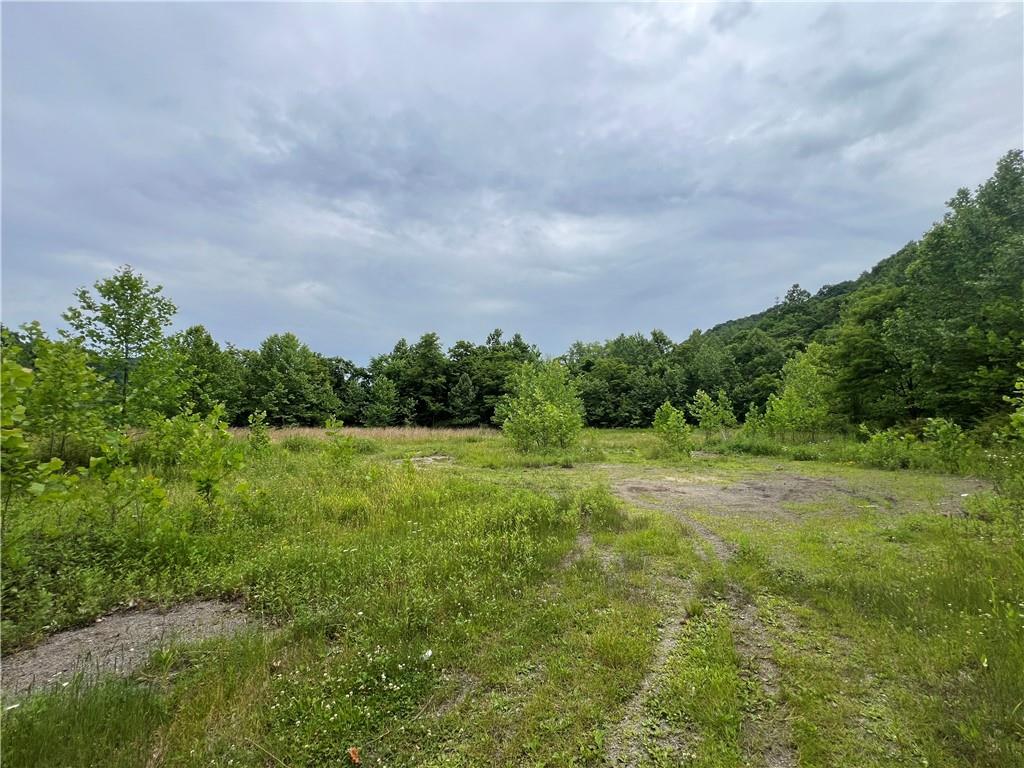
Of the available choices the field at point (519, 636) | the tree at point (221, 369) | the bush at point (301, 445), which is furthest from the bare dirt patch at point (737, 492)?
the tree at point (221, 369)

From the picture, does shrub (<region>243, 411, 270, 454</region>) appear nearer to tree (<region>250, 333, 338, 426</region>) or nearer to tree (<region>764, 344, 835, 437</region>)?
tree (<region>764, 344, 835, 437</region>)

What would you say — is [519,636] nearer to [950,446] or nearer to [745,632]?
[745,632]

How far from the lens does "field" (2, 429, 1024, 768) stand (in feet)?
7.86

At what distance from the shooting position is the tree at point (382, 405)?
3688 centimetres

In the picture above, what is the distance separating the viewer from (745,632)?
357 centimetres

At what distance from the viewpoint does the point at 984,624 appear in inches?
132

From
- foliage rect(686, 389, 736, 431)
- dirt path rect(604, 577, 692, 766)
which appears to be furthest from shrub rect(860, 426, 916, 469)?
dirt path rect(604, 577, 692, 766)

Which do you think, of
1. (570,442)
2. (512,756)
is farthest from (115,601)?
(570,442)

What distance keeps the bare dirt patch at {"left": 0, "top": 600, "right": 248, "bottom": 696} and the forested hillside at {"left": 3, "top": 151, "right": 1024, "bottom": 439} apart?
2.49 meters

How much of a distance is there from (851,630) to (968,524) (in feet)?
14.6

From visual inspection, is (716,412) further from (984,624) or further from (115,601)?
(115,601)

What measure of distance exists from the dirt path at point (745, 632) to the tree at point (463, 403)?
3210cm

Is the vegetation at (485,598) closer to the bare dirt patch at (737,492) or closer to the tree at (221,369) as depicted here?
the bare dirt patch at (737,492)

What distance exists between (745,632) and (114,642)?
17.4ft
